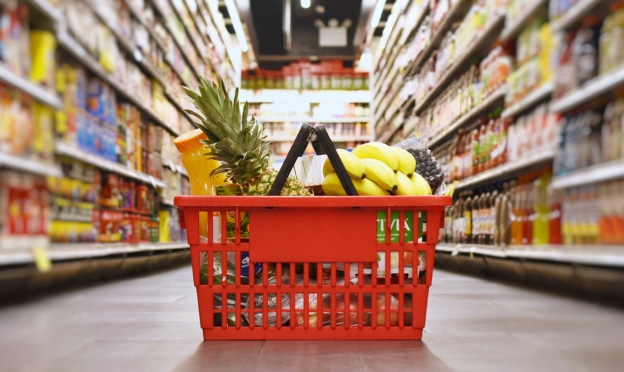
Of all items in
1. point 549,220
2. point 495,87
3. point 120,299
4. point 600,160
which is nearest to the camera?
point 600,160

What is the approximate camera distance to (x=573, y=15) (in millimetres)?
2107

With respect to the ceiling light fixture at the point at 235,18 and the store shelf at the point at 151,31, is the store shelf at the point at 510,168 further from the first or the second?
the ceiling light fixture at the point at 235,18

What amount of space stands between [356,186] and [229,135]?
370 mm

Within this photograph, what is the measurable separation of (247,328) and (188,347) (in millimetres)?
146

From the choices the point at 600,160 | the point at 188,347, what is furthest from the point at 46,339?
the point at 600,160

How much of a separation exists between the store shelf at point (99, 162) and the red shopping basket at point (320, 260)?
140cm

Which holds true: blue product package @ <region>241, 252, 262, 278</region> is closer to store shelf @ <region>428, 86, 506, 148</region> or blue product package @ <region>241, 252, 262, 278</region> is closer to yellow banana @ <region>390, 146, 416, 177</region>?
yellow banana @ <region>390, 146, 416, 177</region>

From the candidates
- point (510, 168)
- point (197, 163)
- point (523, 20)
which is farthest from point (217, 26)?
point (197, 163)

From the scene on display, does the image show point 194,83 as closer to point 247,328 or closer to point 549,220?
point 549,220

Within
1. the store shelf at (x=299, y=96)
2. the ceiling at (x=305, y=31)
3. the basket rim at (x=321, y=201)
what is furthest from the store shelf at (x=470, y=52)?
the store shelf at (x=299, y=96)

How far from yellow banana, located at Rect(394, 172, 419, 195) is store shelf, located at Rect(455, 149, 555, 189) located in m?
1.28

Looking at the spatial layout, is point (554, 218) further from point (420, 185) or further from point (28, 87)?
point (28, 87)

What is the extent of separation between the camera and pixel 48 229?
7.20ft

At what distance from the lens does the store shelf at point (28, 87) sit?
1.79 metres
